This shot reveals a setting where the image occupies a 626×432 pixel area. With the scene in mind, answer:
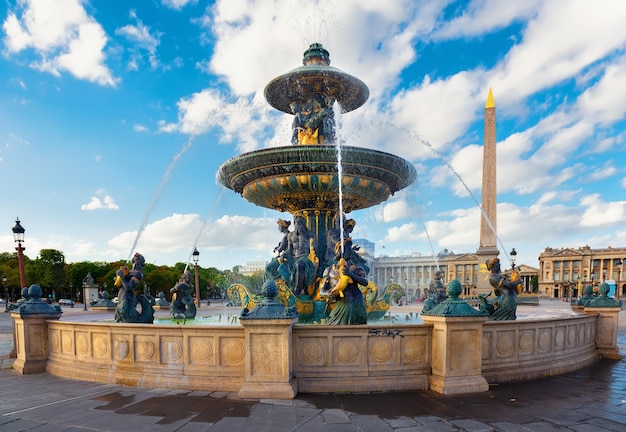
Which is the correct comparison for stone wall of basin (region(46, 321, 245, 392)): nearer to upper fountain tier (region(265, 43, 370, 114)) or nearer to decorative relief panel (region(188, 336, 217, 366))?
decorative relief panel (region(188, 336, 217, 366))

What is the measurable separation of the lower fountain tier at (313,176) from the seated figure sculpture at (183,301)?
347 cm

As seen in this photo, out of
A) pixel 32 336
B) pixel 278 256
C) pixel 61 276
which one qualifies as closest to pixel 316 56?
pixel 278 256

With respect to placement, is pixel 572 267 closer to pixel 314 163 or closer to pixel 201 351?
pixel 314 163

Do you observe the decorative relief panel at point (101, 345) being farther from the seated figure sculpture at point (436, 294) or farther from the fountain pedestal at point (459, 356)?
the seated figure sculpture at point (436, 294)

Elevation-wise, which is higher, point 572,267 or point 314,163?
point 314,163

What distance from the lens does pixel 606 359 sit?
28.5 feet

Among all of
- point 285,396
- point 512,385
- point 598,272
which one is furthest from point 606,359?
point 598,272

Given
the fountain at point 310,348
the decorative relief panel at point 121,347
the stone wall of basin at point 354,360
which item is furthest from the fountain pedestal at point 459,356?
the decorative relief panel at point 121,347

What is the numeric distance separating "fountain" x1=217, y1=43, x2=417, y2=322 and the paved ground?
14.3 feet

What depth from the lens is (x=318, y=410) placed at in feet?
16.7

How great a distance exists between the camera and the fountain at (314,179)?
10523mm

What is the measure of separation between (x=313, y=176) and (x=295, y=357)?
5996 millimetres

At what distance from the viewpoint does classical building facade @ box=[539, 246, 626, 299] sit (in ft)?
355

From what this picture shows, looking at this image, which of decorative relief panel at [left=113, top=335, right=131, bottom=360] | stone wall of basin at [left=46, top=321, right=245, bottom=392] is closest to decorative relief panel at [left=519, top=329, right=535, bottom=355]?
stone wall of basin at [left=46, top=321, right=245, bottom=392]
